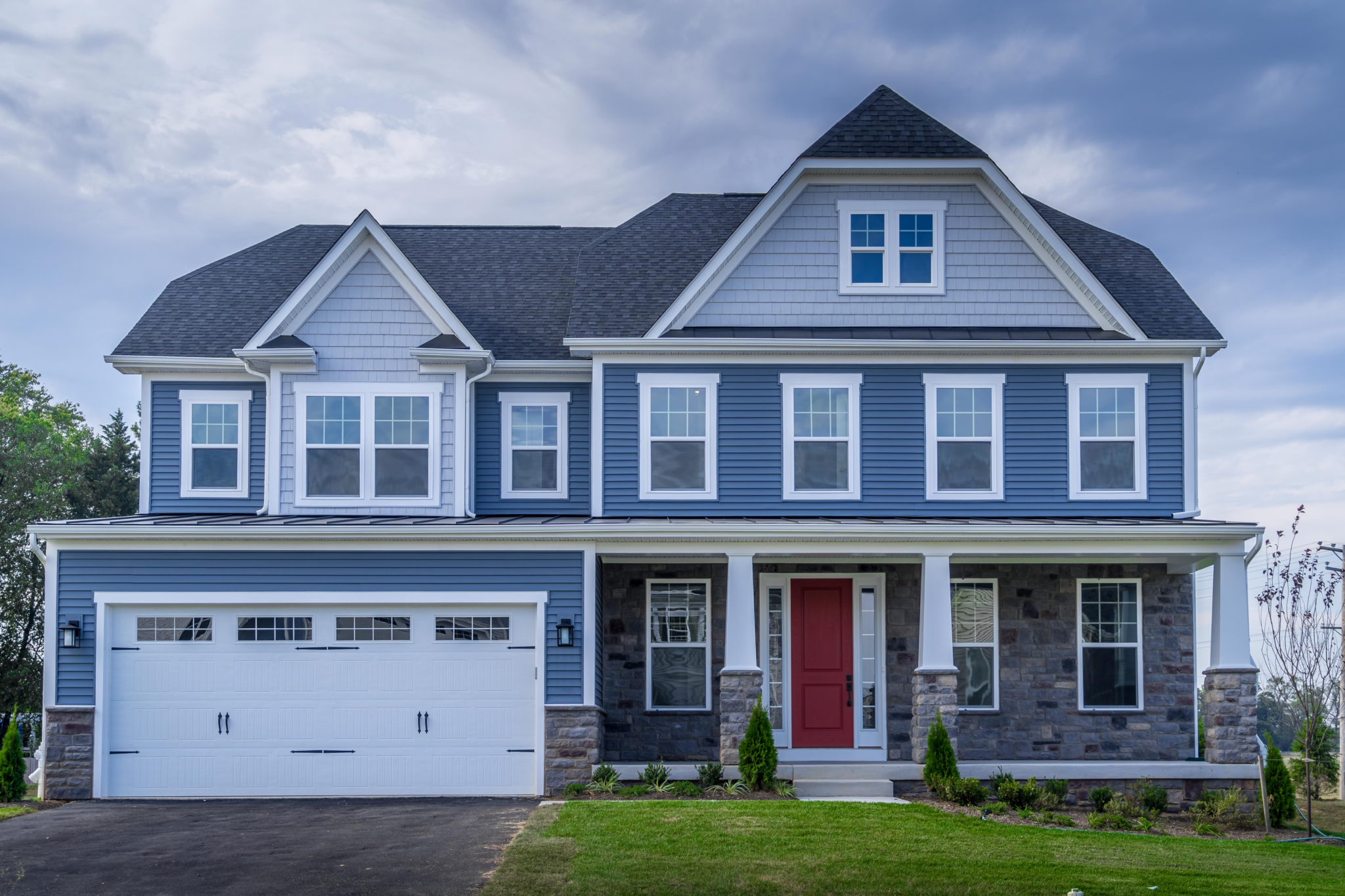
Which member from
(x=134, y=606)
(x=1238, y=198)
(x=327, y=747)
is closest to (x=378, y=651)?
(x=327, y=747)

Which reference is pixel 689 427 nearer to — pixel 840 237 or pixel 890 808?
pixel 840 237

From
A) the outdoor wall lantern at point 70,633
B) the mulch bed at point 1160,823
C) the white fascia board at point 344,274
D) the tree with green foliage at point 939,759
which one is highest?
the white fascia board at point 344,274

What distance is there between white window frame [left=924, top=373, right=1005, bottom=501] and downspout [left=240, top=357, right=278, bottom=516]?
885cm

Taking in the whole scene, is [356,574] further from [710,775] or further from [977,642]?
[977,642]

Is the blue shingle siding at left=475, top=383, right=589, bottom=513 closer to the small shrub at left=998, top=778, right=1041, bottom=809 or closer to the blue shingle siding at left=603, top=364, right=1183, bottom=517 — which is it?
the blue shingle siding at left=603, top=364, right=1183, bottom=517

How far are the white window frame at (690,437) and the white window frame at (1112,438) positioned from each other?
4.83 meters

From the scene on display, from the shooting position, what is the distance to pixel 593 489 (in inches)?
601

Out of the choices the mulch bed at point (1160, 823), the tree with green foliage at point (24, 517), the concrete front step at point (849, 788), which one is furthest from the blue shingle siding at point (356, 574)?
the tree with green foliage at point (24, 517)

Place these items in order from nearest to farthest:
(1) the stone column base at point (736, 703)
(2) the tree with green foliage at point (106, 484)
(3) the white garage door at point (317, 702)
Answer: (1) the stone column base at point (736, 703) < (3) the white garage door at point (317, 702) < (2) the tree with green foliage at point (106, 484)

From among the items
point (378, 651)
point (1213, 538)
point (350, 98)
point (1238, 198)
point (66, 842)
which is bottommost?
point (66, 842)

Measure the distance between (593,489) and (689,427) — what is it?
1.55 meters

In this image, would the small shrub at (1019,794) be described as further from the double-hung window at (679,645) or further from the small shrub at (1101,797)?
the double-hung window at (679,645)

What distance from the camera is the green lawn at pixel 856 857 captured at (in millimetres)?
9008

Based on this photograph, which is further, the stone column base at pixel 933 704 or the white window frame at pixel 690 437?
the white window frame at pixel 690 437
